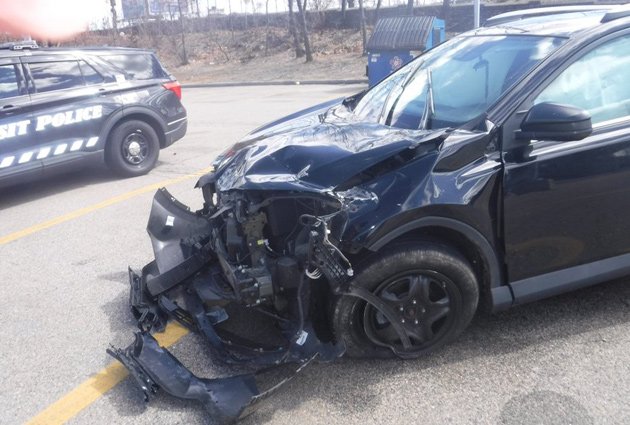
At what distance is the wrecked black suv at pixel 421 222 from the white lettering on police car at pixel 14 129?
4045 mm

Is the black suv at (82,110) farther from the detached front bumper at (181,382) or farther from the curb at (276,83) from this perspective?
the curb at (276,83)

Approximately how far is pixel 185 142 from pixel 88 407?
7.28 meters

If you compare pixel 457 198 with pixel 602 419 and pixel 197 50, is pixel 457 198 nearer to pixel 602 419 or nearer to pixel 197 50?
pixel 602 419

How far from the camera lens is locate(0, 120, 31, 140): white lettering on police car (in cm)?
622

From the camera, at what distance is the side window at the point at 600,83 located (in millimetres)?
3021

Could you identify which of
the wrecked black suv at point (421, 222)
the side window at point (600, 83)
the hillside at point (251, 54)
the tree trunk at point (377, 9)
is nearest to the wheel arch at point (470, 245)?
the wrecked black suv at point (421, 222)

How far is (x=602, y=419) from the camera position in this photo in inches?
101

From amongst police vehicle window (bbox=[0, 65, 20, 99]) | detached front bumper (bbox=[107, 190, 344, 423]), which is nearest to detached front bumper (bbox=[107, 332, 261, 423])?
detached front bumper (bbox=[107, 190, 344, 423])

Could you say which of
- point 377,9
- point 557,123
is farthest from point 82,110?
point 377,9

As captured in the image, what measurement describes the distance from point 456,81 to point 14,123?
16.8 feet

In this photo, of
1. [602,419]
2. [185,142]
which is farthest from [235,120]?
[602,419]

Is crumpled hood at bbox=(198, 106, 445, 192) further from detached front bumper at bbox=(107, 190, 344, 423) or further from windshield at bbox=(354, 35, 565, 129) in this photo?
detached front bumper at bbox=(107, 190, 344, 423)

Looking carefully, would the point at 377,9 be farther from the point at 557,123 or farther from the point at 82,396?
the point at 82,396

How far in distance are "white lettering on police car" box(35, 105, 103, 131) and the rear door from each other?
0.42 ft
